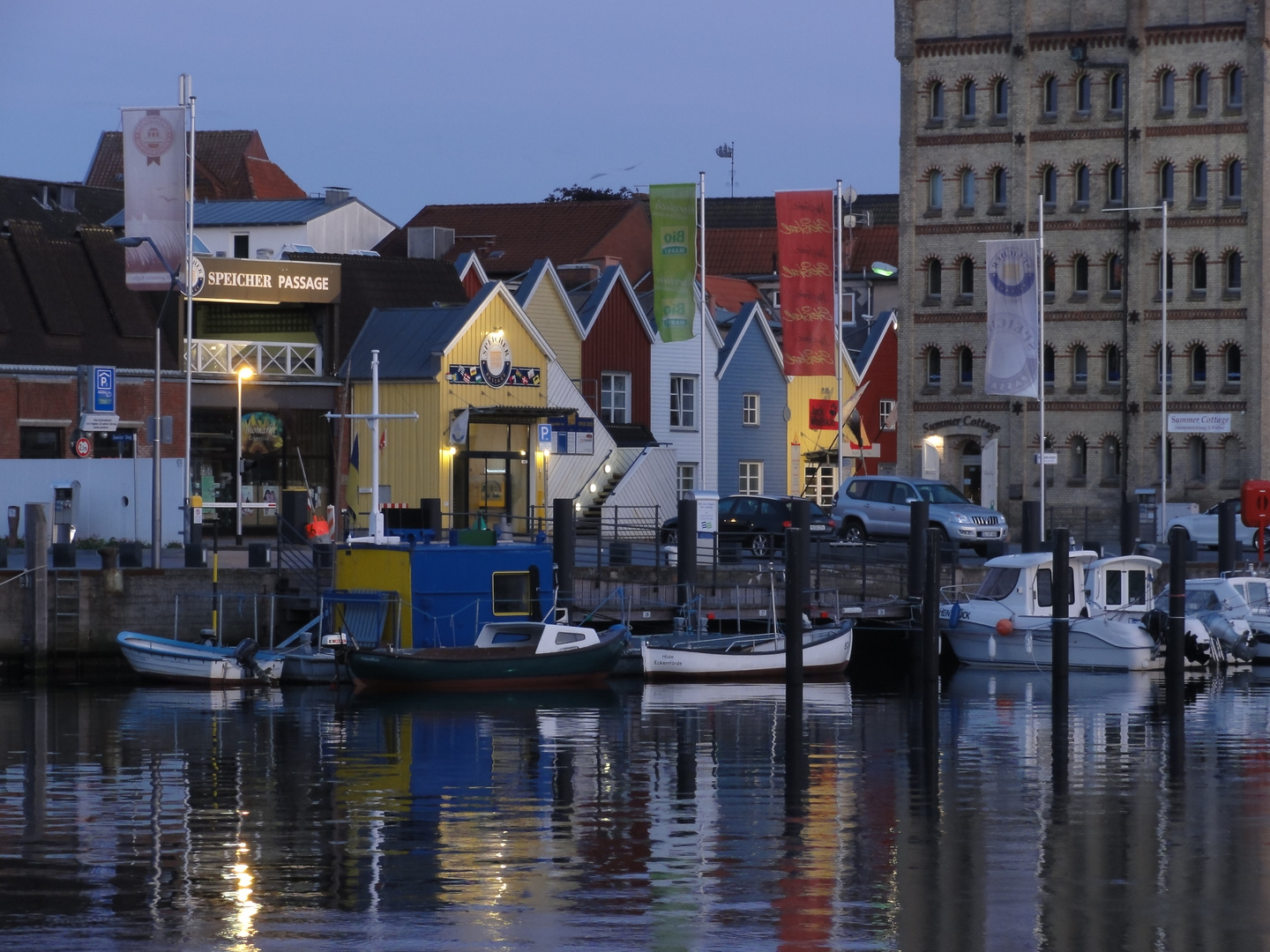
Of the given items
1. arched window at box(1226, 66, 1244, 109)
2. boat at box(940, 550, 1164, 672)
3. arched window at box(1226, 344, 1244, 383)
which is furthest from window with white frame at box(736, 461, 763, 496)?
boat at box(940, 550, 1164, 672)

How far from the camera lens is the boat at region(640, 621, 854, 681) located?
38250mm

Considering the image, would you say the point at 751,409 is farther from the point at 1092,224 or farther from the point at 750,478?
the point at 1092,224

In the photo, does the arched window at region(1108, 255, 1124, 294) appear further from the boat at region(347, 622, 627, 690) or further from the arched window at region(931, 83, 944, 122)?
the boat at region(347, 622, 627, 690)

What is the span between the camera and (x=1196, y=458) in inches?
2687

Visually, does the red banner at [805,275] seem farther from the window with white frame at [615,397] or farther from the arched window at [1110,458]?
the arched window at [1110,458]

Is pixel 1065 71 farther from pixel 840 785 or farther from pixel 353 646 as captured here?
pixel 840 785

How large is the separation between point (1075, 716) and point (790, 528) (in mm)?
5550

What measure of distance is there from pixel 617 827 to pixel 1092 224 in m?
50.8

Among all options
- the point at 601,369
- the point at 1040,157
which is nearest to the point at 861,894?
the point at 601,369

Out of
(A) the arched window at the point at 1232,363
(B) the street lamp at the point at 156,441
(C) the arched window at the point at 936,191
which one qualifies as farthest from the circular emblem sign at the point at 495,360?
(A) the arched window at the point at 1232,363

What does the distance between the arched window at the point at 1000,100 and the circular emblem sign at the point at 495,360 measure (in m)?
21.9

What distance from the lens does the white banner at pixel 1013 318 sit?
57906 mm

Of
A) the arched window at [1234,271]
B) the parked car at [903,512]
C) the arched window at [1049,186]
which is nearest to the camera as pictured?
the parked car at [903,512]

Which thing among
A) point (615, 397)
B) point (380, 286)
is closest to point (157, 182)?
point (380, 286)
